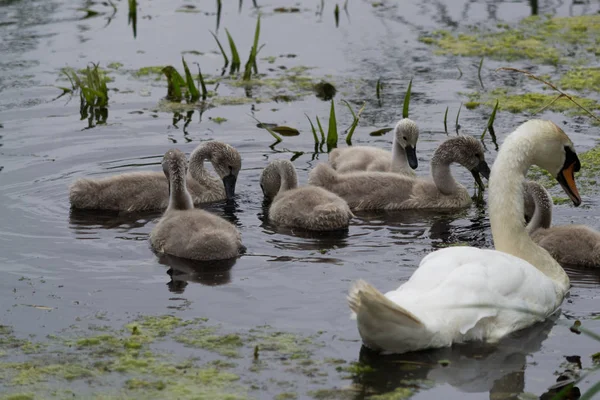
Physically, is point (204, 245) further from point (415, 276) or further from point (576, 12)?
point (576, 12)

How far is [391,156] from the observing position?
11.6 meters

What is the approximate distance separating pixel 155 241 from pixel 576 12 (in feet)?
37.1

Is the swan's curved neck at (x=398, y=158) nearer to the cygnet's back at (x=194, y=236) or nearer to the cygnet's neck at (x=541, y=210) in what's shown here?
the cygnet's neck at (x=541, y=210)

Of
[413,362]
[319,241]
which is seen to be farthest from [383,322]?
[319,241]

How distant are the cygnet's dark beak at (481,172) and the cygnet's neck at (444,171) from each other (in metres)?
0.33

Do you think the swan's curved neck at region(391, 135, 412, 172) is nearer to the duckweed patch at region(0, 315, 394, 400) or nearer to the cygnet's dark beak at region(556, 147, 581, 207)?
the cygnet's dark beak at region(556, 147, 581, 207)

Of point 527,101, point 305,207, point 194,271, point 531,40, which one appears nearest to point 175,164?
point 305,207

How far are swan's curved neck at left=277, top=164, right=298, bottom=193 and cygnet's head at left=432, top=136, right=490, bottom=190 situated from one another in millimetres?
1428

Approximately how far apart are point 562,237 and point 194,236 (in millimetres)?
2981

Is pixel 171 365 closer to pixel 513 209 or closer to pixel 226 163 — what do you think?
pixel 513 209

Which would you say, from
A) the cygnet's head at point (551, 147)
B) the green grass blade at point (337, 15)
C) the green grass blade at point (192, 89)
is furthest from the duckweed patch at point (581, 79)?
the cygnet's head at point (551, 147)

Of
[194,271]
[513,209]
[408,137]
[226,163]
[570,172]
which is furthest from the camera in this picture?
[408,137]

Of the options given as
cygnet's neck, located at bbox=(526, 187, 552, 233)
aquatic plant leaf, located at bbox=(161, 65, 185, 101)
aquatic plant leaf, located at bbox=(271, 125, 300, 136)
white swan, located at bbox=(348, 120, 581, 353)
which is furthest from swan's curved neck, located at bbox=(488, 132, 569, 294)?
aquatic plant leaf, located at bbox=(161, 65, 185, 101)

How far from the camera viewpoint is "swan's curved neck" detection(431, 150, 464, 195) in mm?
10781
